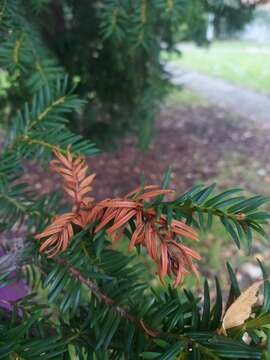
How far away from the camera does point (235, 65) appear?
905 cm

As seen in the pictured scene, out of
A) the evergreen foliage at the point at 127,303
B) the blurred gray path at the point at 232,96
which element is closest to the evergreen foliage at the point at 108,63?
the evergreen foliage at the point at 127,303

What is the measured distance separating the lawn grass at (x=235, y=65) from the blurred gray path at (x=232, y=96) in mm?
280

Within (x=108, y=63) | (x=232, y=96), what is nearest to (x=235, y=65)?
(x=232, y=96)

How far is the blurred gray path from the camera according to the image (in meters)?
5.22

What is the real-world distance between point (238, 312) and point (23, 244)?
12.7 inches

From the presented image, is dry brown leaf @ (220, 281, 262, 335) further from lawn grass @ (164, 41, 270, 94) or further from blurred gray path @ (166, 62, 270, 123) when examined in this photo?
lawn grass @ (164, 41, 270, 94)

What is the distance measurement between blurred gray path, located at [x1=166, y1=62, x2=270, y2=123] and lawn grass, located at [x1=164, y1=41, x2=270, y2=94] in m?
0.28

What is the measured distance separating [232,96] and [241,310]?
20.0 ft

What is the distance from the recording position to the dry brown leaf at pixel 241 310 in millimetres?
398

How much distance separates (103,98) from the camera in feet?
8.77

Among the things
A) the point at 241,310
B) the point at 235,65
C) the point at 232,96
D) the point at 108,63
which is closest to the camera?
the point at 241,310

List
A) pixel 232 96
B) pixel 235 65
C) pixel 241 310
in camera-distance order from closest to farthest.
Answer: pixel 241 310, pixel 232 96, pixel 235 65

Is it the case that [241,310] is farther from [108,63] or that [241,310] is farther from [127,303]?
[108,63]

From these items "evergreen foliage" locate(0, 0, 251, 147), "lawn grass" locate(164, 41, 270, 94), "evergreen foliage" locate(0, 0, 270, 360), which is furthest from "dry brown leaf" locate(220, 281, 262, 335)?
"lawn grass" locate(164, 41, 270, 94)
